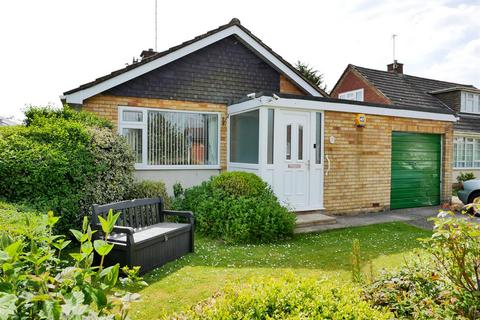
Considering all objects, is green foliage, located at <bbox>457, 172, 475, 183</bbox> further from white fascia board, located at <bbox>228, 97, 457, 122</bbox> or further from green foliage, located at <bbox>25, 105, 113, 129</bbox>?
green foliage, located at <bbox>25, 105, 113, 129</bbox>

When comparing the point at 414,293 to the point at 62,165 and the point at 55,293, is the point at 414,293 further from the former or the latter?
the point at 62,165

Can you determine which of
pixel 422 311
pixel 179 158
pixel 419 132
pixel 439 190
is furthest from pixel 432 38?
pixel 422 311

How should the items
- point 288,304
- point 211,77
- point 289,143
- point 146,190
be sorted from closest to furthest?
point 288,304
point 146,190
point 289,143
point 211,77

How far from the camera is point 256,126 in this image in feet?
28.5

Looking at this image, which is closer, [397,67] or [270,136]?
[270,136]

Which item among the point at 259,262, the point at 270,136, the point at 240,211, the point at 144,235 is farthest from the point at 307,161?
the point at 144,235

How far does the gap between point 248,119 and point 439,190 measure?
701 cm

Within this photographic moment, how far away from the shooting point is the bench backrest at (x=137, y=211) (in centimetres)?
517

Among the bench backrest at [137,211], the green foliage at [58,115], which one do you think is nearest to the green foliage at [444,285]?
the bench backrest at [137,211]

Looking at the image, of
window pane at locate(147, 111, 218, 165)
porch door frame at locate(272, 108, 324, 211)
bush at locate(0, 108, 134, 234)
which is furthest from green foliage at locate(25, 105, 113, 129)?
porch door frame at locate(272, 108, 324, 211)

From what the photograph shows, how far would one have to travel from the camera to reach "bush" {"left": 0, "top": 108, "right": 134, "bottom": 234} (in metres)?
5.71

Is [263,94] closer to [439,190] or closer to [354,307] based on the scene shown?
[354,307]

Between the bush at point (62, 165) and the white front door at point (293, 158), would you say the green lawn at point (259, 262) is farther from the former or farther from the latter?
the bush at point (62, 165)

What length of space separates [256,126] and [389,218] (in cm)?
435
